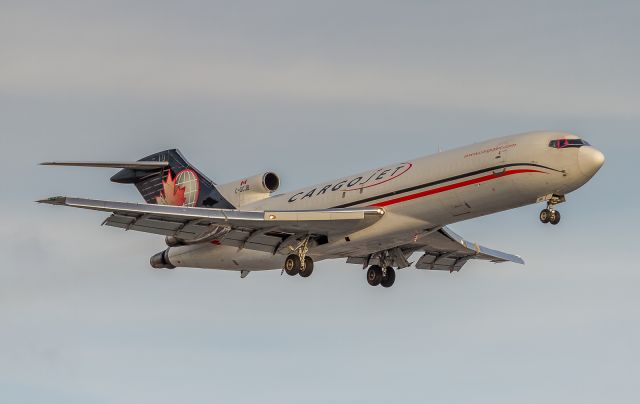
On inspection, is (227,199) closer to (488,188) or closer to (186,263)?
(186,263)

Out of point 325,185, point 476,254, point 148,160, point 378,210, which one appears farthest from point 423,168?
point 148,160

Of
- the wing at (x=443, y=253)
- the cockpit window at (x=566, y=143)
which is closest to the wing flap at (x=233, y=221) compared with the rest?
the wing at (x=443, y=253)

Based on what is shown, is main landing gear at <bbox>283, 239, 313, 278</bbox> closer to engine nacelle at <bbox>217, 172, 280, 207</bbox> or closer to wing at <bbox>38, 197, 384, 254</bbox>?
wing at <bbox>38, 197, 384, 254</bbox>

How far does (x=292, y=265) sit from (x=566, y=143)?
1100cm

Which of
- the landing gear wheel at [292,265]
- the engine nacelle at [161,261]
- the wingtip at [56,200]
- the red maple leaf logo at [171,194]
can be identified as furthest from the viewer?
the red maple leaf logo at [171,194]

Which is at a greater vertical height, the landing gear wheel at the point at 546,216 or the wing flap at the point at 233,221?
the landing gear wheel at the point at 546,216

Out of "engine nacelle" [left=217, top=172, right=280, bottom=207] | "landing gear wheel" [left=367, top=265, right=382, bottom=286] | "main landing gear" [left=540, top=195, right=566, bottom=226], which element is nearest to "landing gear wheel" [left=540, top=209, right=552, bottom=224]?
"main landing gear" [left=540, top=195, right=566, bottom=226]

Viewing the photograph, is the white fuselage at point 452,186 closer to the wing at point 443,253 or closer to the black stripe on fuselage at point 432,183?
the black stripe on fuselage at point 432,183

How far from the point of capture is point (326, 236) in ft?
149

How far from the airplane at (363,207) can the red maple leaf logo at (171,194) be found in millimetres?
42

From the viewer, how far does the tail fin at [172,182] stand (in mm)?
51188

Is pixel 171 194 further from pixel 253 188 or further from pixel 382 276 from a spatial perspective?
pixel 382 276

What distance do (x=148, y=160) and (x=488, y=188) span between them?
17.9 meters

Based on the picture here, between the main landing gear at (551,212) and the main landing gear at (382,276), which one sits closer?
the main landing gear at (551,212)
